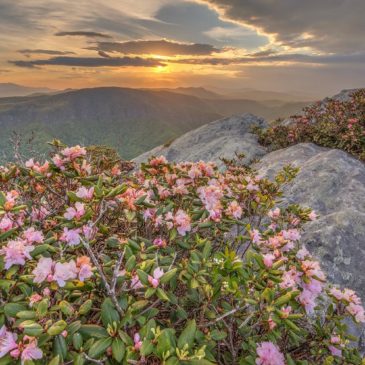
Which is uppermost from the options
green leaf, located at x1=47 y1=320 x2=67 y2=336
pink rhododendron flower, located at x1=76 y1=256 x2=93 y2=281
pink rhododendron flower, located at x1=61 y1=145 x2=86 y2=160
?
pink rhododendron flower, located at x1=61 y1=145 x2=86 y2=160

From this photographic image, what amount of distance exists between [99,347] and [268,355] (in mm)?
1396

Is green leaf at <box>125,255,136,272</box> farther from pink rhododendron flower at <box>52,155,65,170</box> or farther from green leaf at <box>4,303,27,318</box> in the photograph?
pink rhododendron flower at <box>52,155,65,170</box>

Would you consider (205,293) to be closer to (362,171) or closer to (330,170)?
(330,170)

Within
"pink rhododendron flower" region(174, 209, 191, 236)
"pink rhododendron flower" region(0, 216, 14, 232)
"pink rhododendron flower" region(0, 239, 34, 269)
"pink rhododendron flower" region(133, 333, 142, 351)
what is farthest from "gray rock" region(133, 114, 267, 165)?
"pink rhododendron flower" region(133, 333, 142, 351)

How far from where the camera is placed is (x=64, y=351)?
2.10 m

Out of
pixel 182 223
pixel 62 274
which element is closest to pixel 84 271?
pixel 62 274

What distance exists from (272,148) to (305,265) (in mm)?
12473

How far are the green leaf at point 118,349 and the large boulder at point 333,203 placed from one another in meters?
4.70

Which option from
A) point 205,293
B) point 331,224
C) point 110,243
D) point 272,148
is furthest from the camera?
point 272,148

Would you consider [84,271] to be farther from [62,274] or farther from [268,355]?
[268,355]

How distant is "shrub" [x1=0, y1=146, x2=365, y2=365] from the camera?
2205mm

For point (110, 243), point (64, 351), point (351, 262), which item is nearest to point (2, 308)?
point (64, 351)

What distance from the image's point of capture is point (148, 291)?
2410 mm

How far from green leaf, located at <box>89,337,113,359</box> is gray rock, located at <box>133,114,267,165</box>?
11.2 metres
